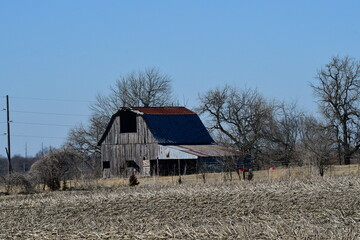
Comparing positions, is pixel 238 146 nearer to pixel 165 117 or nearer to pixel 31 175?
pixel 165 117

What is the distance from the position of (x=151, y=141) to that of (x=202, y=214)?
1364 inches

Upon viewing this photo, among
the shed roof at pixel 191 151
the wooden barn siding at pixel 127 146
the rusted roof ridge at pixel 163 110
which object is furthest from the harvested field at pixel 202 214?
the rusted roof ridge at pixel 163 110

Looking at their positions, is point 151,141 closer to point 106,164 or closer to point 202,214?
point 106,164

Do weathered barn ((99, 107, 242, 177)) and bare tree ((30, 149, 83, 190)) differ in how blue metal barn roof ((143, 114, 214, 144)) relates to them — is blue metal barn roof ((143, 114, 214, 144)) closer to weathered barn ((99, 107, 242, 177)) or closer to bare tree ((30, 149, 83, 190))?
weathered barn ((99, 107, 242, 177))

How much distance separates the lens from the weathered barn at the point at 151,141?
180ft

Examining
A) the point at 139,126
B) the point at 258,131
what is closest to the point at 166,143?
the point at 139,126

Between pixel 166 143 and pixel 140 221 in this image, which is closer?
pixel 140 221

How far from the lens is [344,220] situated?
16.5 metres

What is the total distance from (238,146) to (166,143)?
621cm

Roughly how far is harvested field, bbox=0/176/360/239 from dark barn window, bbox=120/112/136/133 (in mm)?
28342

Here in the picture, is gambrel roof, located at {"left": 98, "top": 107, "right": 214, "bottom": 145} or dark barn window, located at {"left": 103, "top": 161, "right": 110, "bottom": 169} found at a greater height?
gambrel roof, located at {"left": 98, "top": 107, "right": 214, "bottom": 145}

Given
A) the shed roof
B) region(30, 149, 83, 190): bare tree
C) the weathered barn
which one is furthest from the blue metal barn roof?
region(30, 149, 83, 190): bare tree

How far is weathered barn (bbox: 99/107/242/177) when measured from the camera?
180 ft

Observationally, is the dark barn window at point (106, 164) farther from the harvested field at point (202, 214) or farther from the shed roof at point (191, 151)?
the harvested field at point (202, 214)
